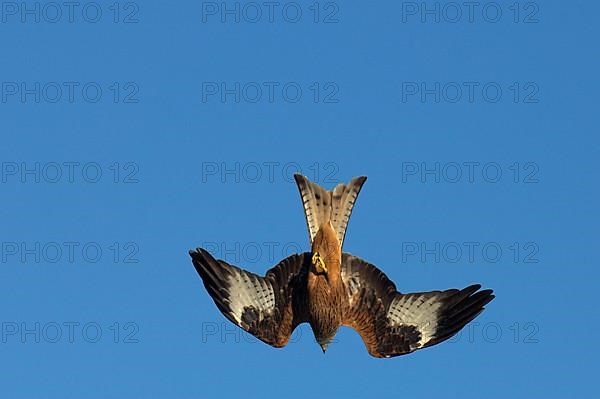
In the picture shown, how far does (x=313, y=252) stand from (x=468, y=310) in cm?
322

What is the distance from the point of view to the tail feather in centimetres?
1642

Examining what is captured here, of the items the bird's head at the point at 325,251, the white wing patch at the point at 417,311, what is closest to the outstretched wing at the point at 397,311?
the white wing patch at the point at 417,311

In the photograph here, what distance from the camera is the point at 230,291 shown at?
56.3ft

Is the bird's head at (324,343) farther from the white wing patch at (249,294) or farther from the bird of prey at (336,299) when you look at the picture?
the white wing patch at (249,294)

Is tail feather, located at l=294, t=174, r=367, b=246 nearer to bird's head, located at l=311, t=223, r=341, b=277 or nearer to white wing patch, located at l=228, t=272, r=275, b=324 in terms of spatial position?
bird's head, located at l=311, t=223, r=341, b=277

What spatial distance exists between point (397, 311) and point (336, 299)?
1.54 meters

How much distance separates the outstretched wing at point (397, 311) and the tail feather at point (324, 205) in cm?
76

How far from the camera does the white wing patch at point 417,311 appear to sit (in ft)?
56.7

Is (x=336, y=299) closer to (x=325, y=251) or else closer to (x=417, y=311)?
(x=325, y=251)

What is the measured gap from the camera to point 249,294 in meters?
17.2

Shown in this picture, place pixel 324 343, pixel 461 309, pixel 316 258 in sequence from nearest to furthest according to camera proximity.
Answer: pixel 316 258, pixel 324 343, pixel 461 309

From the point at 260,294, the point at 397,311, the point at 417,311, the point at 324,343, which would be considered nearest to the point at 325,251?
the point at 324,343

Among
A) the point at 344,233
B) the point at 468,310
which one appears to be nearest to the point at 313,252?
the point at 344,233

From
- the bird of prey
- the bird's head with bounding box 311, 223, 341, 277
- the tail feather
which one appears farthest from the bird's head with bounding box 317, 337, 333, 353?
the tail feather
